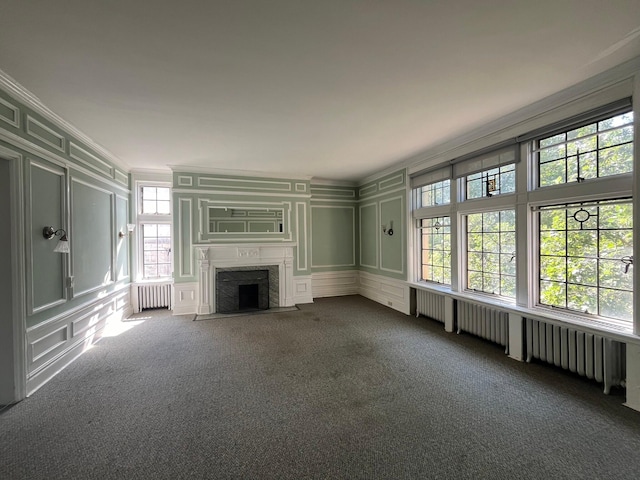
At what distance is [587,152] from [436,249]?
2288 millimetres

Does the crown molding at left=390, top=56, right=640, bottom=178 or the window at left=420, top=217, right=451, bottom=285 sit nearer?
the crown molding at left=390, top=56, right=640, bottom=178

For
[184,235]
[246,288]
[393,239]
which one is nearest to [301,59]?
[393,239]

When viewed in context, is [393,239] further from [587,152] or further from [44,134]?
[44,134]

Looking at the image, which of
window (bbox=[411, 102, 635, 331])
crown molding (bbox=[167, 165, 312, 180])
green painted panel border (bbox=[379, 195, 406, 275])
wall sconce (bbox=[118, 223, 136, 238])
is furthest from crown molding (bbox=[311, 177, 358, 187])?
wall sconce (bbox=[118, 223, 136, 238])

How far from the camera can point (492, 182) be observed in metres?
3.49

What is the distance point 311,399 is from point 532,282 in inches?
109

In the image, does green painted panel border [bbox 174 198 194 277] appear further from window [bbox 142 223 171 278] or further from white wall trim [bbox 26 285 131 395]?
white wall trim [bbox 26 285 131 395]

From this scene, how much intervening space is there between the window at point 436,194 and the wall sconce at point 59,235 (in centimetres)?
500

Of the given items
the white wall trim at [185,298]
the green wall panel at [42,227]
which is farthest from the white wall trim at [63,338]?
the white wall trim at [185,298]

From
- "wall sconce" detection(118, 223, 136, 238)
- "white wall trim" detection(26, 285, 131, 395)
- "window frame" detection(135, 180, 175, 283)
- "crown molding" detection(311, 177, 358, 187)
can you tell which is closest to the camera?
"white wall trim" detection(26, 285, 131, 395)

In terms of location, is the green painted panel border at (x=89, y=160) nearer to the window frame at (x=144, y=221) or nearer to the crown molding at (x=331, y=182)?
the window frame at (x=144, y=221)

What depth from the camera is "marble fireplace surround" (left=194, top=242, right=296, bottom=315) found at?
16.8 feet

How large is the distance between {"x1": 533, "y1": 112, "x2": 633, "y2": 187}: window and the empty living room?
0.07 feet

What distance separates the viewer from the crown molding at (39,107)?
7.29ft
